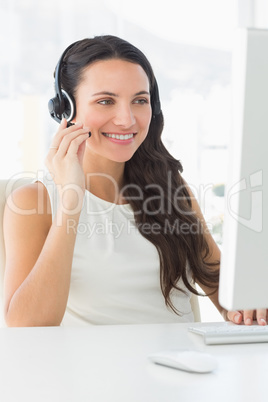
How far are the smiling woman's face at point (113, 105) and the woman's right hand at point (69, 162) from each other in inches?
5.5

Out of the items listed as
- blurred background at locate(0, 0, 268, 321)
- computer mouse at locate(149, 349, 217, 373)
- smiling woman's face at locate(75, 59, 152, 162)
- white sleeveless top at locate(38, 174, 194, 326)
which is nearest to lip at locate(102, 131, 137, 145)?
smiling woman's face at locate(75, 59, 152, 162)

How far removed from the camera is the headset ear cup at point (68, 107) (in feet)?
5.16

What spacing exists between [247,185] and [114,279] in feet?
2.78

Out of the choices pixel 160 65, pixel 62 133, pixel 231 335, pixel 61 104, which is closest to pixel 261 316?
pixel 231 335

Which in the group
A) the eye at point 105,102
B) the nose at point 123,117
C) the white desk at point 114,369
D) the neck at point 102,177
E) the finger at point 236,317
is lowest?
the white desk at point 114,369

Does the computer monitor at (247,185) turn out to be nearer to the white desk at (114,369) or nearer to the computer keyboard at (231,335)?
the white desk at (114,369)

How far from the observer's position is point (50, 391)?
0.73 meters

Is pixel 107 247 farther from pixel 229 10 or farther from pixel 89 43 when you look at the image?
pixel 229 10

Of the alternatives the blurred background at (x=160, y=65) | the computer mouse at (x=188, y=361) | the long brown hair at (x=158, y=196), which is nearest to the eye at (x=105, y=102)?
the long brown hair at (x=158, y=196)

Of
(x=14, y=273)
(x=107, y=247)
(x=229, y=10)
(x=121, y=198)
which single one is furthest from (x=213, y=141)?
(x=14, y=273)

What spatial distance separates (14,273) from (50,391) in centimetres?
64

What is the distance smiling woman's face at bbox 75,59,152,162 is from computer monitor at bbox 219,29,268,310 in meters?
0.92

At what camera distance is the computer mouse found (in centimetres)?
79

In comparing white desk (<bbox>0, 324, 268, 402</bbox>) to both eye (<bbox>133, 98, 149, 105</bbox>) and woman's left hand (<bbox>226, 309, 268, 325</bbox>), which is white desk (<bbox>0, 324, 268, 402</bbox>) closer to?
woman's left hand (<bbox>226, 309, 268, 325</bbox>)
